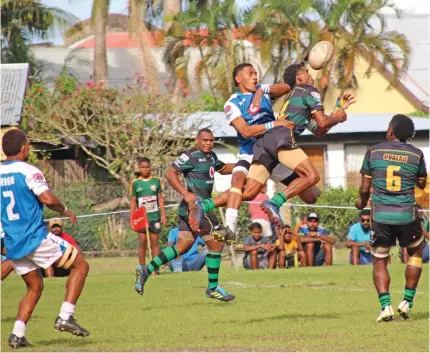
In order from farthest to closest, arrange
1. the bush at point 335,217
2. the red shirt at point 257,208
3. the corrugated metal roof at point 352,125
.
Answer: the corrugated metal roof at point 352,125
the bush at point 335,217
the red shirt at point 257,208

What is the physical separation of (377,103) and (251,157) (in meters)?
41.5

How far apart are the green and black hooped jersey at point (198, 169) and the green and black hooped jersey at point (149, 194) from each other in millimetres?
5865

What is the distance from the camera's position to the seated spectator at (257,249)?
76.7ft

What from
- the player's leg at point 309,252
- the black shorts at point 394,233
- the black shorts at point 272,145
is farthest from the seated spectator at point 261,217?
the black shorts at point 272,145

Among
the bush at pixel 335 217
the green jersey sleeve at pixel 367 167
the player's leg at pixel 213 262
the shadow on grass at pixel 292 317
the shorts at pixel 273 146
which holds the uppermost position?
the shorts at pixel 273 146

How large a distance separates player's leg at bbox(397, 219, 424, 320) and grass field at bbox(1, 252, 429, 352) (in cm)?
21

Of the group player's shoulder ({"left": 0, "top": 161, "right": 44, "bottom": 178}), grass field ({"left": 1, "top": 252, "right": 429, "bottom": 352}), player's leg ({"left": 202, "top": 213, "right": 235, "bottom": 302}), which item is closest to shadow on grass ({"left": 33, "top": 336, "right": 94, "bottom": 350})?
grass field ({"left": 1, "top": 252, "right": 429, "bottom": 352})

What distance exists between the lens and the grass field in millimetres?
11867

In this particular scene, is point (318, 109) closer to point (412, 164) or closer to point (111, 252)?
point (412, 164)

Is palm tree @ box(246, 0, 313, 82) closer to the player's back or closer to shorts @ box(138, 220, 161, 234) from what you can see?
shorts @ box(138, 220, 161, 234)

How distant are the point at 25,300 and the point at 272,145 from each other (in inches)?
129

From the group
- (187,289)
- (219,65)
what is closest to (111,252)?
(187,289)

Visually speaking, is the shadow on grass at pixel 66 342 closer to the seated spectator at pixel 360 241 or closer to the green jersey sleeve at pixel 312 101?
the green jersey sleeve at pixel 312 101

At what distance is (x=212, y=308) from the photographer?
15.7m
